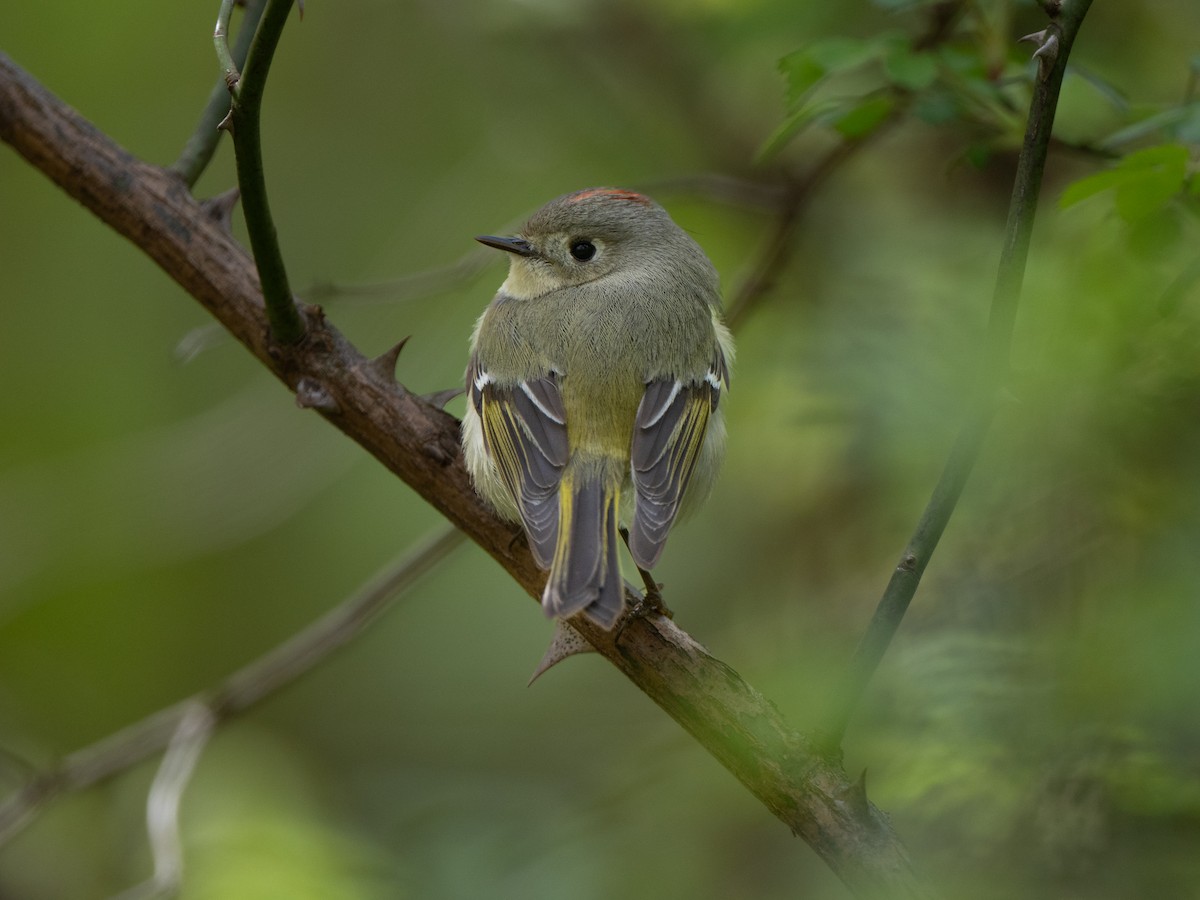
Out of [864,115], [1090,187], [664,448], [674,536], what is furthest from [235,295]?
[674,536]

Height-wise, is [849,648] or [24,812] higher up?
[24,812]

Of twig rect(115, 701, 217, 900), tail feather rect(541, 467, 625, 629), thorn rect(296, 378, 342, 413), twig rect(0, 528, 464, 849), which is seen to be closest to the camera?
tail feather rect(541, 467, 625, 629)

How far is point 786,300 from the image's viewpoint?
14.0ft

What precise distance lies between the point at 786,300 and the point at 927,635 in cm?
175

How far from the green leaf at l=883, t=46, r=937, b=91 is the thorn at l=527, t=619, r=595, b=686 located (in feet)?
4.10

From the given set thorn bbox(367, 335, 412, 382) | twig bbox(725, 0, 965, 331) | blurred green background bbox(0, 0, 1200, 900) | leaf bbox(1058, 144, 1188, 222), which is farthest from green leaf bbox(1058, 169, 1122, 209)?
twig bbox(725, 0, 965, 331)

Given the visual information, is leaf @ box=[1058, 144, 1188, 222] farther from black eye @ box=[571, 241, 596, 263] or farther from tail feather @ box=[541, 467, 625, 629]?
black eye @ box=[571, 241, 596, 263]

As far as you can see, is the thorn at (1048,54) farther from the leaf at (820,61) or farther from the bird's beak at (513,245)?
the bird's beak at (513,245)

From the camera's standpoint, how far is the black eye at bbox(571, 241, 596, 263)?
3439 millimetres

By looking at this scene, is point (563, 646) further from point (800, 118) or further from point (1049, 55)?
point (1049, 55)

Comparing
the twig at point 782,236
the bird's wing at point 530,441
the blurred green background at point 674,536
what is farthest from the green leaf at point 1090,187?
the twig at point 782,236

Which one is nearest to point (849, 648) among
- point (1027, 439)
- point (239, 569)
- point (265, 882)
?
point (1027, 439)

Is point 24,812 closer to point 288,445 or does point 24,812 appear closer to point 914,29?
point 288,445

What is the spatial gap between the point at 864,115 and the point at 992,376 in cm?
118
